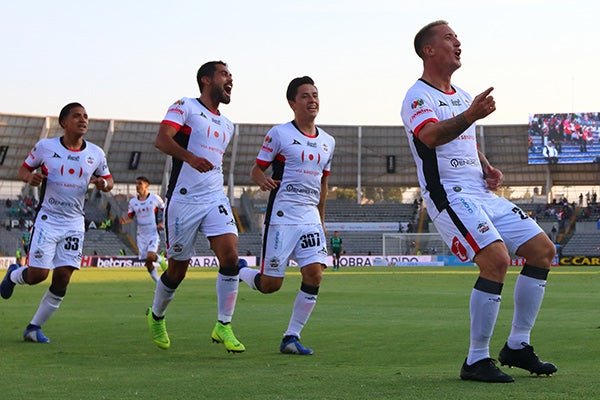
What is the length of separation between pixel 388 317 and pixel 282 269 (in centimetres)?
393

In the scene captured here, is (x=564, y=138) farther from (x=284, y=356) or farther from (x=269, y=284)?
(x=284, y=356)

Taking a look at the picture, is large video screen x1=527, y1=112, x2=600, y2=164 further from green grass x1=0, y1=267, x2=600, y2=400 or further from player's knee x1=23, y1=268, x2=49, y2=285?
player's knee x1=23, y1=268, x2=49, y2=285

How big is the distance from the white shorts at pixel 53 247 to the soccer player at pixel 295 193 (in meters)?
2.25

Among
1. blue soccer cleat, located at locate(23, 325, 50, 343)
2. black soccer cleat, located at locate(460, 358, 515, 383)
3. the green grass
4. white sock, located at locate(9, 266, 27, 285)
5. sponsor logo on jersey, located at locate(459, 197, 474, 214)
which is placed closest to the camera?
the green grass

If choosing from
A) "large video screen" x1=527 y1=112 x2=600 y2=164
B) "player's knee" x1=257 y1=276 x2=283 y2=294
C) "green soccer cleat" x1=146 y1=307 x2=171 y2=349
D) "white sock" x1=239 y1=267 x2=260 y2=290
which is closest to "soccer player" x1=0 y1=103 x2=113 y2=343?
"green soccer cleat" x1=146 y1=307 x2=171 y2=349

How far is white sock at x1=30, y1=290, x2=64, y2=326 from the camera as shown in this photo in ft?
36.8

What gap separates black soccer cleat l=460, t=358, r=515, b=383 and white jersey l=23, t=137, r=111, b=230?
6.13 meters

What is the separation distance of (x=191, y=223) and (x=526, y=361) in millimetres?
4303

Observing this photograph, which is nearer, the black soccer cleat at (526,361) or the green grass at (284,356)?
the green grass at (284,356)

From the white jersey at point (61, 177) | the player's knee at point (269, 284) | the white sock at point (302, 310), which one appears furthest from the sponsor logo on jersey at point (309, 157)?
the white jersey at point (61, 177)

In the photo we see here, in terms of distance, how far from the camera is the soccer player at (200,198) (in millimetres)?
10109

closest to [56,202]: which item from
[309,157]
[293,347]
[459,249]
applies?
[309,157]

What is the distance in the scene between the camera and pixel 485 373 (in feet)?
21.6

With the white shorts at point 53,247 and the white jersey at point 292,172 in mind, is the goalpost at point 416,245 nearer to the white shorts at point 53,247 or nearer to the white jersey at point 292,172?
the white shorts at point 53,247
